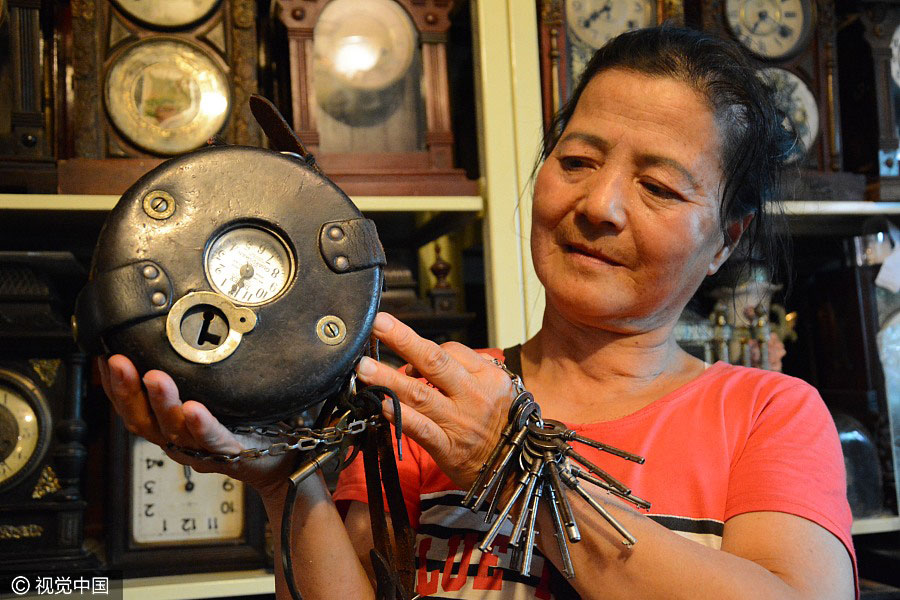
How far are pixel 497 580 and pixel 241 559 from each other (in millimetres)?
776

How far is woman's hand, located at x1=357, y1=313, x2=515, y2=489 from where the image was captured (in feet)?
2.19

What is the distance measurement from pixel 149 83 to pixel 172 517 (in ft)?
2.45

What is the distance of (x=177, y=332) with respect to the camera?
62 cm

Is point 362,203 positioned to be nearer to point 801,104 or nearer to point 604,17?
point 604,17

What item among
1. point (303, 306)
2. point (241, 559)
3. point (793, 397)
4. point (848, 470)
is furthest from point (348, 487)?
point (848, 470)

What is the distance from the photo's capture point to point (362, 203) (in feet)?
4.69

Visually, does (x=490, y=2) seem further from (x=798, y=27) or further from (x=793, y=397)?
(x=793, y=397)

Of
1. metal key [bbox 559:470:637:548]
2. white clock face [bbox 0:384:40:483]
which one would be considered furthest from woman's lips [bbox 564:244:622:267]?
white clock face [bbox 0:384:40:483]

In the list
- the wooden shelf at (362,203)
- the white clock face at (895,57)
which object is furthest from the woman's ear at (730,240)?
the white clock face at (895,57)

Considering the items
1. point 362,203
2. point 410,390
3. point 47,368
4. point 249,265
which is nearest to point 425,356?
point 410,390

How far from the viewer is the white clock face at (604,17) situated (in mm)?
1597

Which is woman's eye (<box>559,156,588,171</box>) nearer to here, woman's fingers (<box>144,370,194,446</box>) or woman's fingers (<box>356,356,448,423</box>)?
woman's fingers (<box>356,356,448,423</box>)

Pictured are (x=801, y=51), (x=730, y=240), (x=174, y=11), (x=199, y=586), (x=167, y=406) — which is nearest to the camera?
(x=167, y=406)

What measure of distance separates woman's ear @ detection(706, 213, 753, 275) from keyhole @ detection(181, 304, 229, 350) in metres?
0.56
